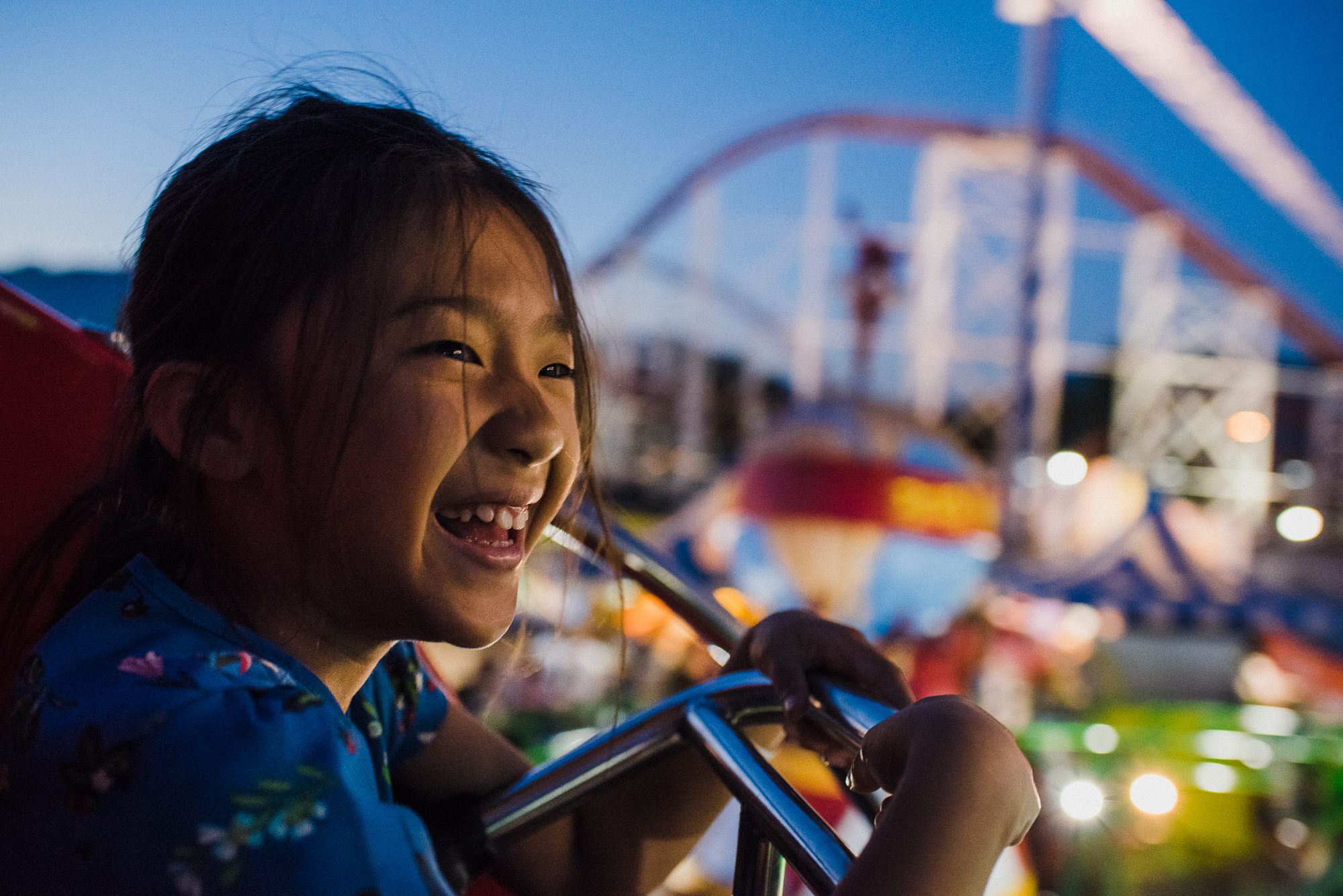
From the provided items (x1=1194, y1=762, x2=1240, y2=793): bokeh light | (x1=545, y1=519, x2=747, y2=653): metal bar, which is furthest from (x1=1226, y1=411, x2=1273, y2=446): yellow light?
(x1=545, y1=519, x2=747, y2=653): metal bar

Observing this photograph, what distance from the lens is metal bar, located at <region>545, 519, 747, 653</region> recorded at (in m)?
0.74

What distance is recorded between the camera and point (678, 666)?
15.6 ft

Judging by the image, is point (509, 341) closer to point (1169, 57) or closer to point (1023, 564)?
point (1023, 564)

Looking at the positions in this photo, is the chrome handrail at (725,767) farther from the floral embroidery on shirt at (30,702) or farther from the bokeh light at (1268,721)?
the bokeh light at (1268,721)

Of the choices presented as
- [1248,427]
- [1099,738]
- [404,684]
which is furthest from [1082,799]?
[1248,427]

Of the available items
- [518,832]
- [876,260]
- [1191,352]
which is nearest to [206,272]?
[518,832]

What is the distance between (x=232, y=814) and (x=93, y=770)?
0.22 ft

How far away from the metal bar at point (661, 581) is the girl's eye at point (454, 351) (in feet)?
0.85

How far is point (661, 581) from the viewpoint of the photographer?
2.53 feet

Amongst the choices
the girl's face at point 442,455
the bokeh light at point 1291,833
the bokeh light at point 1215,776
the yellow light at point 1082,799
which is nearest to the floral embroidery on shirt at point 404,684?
the girl's face at point 442,455

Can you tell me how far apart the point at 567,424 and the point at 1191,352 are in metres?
14.5

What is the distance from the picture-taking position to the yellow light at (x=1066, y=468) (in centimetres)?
991

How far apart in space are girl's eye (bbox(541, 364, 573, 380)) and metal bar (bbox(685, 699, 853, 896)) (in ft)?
0.69

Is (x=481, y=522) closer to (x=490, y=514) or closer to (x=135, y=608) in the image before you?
(x=490, y=514)
